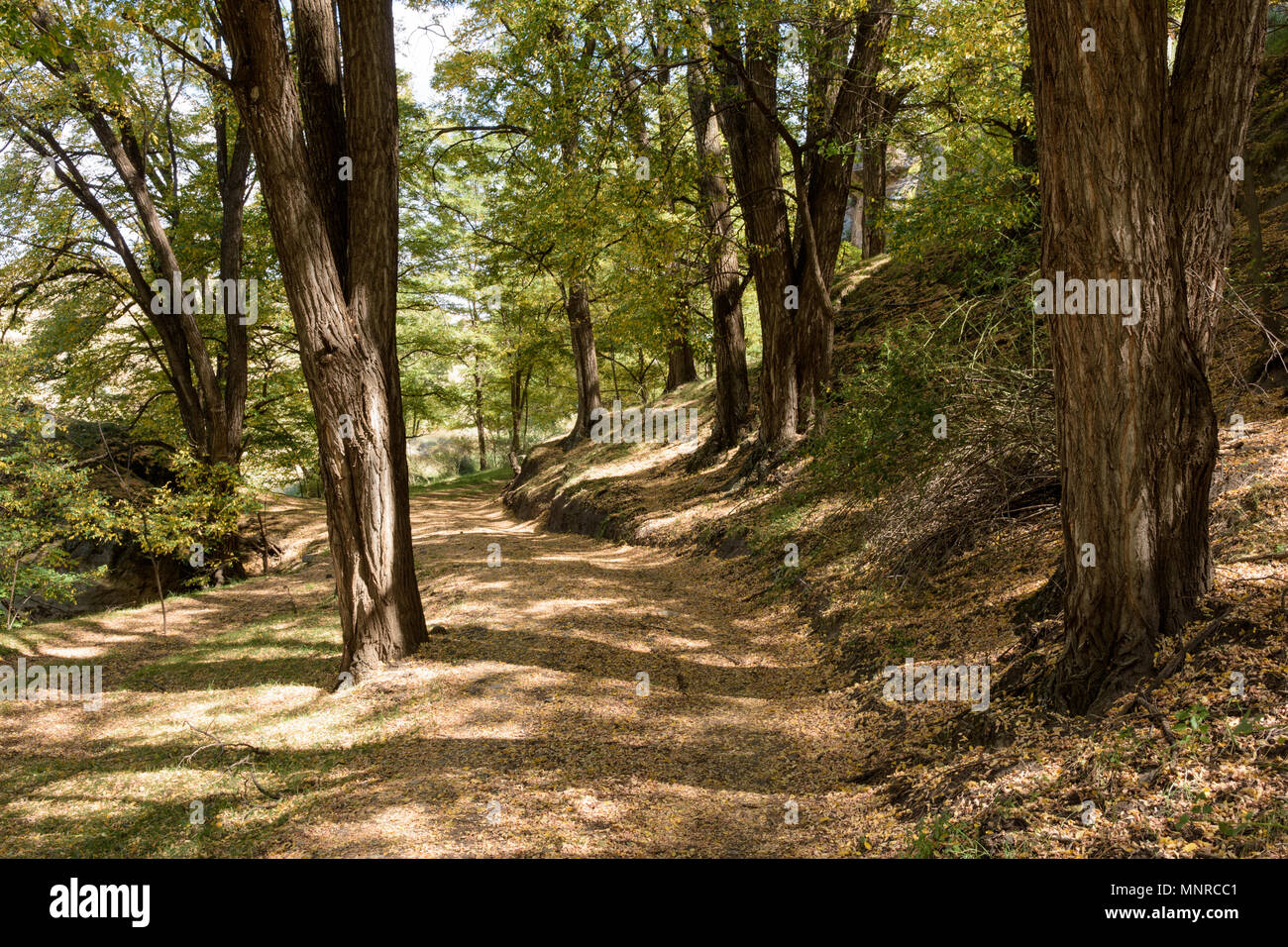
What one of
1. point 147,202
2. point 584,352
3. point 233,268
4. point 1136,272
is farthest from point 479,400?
point 1136,272

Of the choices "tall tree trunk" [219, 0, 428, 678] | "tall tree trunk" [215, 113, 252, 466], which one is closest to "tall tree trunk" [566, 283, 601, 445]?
"tall tree trunk" [215, 113, 252, 466]

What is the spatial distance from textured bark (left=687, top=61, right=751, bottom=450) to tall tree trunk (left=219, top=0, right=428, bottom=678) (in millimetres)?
5955

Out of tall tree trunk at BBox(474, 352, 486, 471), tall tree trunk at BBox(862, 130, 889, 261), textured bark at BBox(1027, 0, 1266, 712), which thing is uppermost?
tall tree trunk at BBox(862, 130, 889, 261)

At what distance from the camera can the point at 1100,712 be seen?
12.1ft

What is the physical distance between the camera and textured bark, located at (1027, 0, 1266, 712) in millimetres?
3604

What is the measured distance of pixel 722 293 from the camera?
41.9 feet

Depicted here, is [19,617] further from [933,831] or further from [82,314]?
[933,831]

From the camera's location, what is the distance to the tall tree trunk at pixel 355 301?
5750 millimetres

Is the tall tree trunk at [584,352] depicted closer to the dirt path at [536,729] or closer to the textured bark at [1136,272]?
the dirt path at [536,729]

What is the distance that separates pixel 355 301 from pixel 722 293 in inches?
303

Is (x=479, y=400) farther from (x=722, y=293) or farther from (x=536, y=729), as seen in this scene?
(x=536, y=729)

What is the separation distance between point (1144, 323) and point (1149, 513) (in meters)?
0.88

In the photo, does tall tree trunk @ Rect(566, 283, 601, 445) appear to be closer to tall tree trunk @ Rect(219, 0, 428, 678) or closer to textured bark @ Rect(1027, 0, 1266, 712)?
tall tree trunk @ Rect(219, 0, 428, 678)

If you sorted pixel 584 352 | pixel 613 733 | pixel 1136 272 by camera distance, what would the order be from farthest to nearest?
pixel 584 352 → pixel 613 733 → pixel 1136 272
